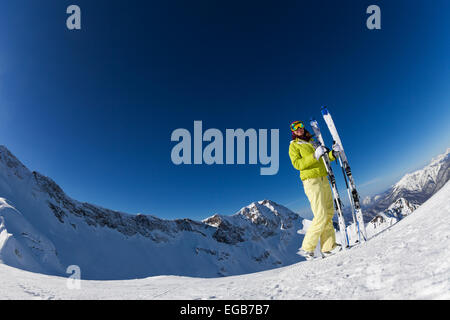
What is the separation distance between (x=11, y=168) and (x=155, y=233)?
181ft

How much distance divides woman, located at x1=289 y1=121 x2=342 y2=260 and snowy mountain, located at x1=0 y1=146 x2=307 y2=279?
470 inches

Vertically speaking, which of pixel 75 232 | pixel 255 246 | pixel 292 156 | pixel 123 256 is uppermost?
pixel 292 156

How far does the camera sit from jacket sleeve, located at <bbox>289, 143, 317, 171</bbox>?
16.4 feet

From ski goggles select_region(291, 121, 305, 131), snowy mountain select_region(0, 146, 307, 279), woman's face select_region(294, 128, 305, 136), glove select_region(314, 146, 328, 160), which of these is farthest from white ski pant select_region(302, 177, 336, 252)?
snowy mountain select_region(0, 146, 307, 279)

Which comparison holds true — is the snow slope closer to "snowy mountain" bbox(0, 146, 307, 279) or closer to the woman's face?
the woman's face

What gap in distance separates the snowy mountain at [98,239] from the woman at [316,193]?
11.9m

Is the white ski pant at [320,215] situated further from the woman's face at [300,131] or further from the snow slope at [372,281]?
the snow slope at [372,281]

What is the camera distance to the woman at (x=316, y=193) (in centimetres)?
482

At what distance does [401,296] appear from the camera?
179 centimetres

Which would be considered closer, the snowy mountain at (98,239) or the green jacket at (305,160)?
the green jacket at (305,160)

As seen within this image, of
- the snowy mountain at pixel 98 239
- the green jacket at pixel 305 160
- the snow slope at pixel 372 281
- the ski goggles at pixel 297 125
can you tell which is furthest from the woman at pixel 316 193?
the snowy mountain at pixel 98 239
